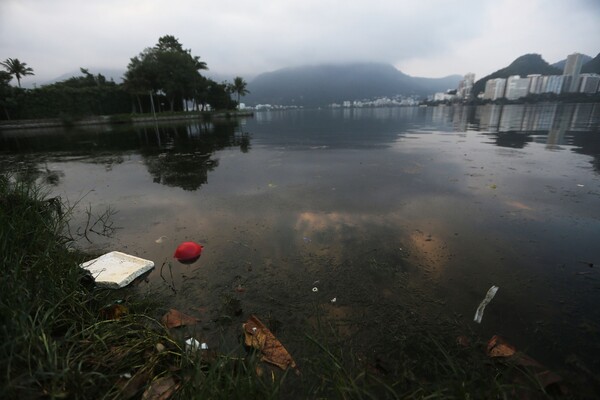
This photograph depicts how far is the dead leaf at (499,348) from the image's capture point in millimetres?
2501

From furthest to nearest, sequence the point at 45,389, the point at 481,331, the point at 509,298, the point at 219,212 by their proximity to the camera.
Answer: the point at 219,212 < the point at 509,298 < the point at 481,331 < the point at 45,389

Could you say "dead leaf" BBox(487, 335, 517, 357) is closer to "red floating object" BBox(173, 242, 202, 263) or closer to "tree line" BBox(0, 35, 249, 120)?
"red floating object" BBox(173, 242, 202, 263)

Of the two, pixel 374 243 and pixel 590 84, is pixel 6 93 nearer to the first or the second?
pixel 374 243

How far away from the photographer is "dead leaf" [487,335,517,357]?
2.50 m

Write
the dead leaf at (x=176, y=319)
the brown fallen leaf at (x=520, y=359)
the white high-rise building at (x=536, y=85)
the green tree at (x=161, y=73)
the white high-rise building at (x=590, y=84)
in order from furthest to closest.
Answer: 1. the white high-rise building at (x=536, y=85)
2. the white high-rise building at (x=590, y=84)
3. the green tree at (x=161, y=73)
4. the dead leaf at (x=176, y=319)
5. the brown fallen leaf at (x=520, y=359)

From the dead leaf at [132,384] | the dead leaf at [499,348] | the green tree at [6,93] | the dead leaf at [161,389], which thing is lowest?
the dead leaf at [499,348]

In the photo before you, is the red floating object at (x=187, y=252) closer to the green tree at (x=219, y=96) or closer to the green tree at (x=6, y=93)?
the green tree at (x=6, y=93)

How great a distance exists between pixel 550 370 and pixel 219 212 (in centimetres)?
552

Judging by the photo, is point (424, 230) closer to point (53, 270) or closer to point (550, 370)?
point (550, 370)

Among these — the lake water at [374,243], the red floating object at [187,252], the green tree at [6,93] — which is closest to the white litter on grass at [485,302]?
the lake water at [374,243]

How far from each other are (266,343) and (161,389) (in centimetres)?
93

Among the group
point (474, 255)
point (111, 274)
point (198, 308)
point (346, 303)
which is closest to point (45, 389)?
point (198, 308)

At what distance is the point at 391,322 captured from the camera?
292 cm

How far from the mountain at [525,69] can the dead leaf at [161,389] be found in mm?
203673
